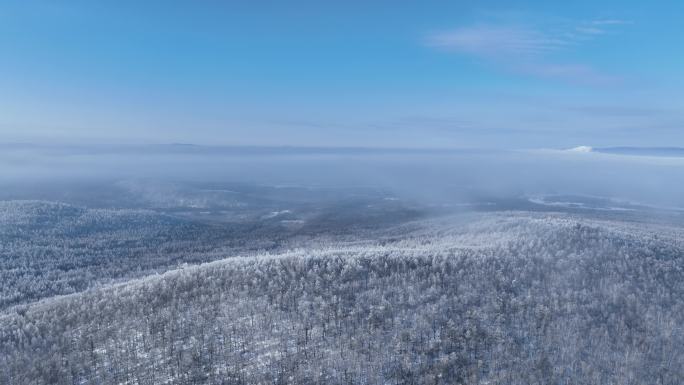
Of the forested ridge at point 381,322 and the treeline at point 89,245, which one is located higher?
the forested ridge at point 381,322

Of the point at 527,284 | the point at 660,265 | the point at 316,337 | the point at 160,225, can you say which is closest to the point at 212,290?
the point at 316,337

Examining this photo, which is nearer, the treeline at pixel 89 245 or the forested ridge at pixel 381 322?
the forested ridge at pixel 381 322

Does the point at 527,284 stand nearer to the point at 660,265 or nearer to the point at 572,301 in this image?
the point at 572,301

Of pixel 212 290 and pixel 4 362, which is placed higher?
pixel 212 290

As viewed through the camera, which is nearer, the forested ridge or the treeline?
the forested ridge

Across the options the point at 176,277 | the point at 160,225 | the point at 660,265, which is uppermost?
the point at 660,265

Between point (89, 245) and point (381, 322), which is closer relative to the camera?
point (381, 322)

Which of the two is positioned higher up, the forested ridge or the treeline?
the forested ridge

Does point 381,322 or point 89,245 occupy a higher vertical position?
point 381,322
